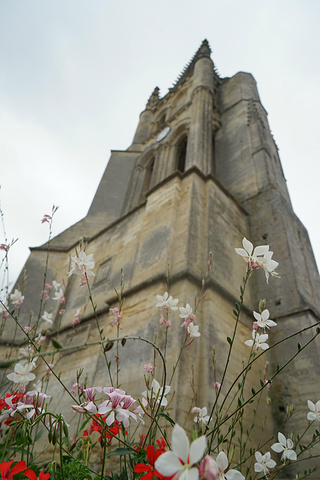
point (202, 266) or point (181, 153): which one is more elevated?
point (181, 153)

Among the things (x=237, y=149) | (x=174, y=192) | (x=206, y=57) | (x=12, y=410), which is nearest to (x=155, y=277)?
(x=174, y=192)

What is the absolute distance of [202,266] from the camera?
435cm

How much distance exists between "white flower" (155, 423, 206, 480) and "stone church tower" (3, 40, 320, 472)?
2.01 m

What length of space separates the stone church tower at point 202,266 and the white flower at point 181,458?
2.01 metres

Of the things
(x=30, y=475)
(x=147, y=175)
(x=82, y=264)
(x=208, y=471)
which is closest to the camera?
(x=208, y=471)

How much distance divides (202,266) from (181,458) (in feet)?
12.6

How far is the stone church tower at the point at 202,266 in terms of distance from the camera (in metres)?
3.62

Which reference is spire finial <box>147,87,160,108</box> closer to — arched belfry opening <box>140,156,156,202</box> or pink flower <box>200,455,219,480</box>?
arched belfry opening <box>140,156,156,202</box>

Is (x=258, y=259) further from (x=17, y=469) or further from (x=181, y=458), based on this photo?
(x=17, y=469)

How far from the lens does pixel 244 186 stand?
24.3 feet

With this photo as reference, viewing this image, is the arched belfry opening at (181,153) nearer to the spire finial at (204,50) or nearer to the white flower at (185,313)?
the spire finial at (204,50)

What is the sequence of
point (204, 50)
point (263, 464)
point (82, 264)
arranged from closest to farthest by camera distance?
point (263, 464) → point (82, 264) → point (204, 50)

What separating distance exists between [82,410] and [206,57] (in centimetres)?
1504

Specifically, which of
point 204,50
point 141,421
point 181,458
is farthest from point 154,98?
point 181,458
